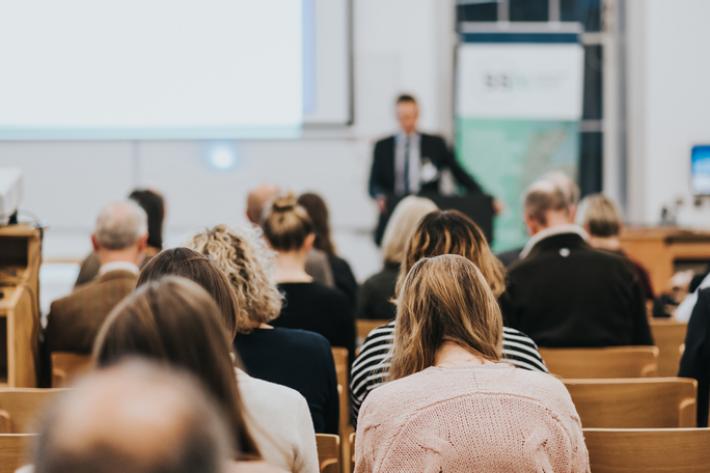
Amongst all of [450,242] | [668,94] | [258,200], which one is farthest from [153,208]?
[668,94]

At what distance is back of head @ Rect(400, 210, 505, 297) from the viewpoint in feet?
11.0

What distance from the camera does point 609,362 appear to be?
142 inches

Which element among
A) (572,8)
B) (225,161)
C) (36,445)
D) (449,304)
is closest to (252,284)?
(449,304)

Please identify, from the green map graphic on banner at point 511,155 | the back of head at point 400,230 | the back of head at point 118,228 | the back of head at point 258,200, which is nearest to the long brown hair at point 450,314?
the back of head at point 400,230

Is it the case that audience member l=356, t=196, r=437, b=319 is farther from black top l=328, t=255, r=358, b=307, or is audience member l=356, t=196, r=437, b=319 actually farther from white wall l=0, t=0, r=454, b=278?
white wall l=0, t=0, r=454, b=278

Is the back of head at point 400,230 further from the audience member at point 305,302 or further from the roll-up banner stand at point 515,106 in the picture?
the roll-up banner stand at point 515,106

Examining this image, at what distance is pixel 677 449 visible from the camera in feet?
8.00

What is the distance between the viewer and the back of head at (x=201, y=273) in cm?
220

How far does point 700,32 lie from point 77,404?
9.11m

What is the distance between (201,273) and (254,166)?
248 inches

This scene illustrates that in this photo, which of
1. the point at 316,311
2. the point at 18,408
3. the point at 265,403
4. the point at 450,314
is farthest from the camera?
the point at 316,311

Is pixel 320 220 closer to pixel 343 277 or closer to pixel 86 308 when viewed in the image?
pixel 343 277

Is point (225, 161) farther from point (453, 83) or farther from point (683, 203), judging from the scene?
point (683, 203)

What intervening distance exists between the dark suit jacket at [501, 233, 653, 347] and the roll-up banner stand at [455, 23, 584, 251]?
15.3ft
